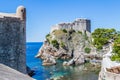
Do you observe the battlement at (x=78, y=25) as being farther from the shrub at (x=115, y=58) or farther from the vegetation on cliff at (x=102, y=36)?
the shrub at (x=115, y=58)

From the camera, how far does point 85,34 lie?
97.4m

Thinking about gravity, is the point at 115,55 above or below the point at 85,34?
below

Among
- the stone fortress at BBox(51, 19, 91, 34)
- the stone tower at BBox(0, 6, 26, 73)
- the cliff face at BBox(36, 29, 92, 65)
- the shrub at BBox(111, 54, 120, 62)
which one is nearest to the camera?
the stone tower at BBox(0, 6, 26, 73)

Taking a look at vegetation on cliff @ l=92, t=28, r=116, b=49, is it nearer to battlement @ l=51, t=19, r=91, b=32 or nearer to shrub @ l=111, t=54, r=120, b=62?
shrub @ l=111, t=54, r=120, b=62

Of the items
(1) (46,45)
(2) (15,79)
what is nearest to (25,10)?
(2) (15,79)

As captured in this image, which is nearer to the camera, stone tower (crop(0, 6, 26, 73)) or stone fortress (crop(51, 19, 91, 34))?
stone tower (crop(0, 6, 26, 73))

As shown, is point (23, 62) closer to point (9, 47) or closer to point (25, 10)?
point (9, 47)

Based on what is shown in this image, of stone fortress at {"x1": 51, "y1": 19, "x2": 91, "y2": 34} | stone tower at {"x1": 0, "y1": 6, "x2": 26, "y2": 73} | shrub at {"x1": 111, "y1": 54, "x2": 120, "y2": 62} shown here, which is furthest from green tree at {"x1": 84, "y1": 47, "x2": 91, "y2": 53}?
stone tower at {"x1": 0, "y1": 6, "x2": 26, "y2": 73}

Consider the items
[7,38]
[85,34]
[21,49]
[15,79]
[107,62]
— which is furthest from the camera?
[85,34]

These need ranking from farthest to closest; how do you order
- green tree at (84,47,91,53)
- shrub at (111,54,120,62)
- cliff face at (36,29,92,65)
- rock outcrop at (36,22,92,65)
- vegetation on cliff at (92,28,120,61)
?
rock outcrop at (36,22,92,65) → cliff face at (36,29,92,65) → green tree at (84,47,91,53) → vegetation on cliff at (92,28,120,61) → shrub at (111,54,120,62)

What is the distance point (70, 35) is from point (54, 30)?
814 centimetres

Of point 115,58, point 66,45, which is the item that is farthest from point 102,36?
point 66,45

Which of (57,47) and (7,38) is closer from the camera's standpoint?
(7,38)

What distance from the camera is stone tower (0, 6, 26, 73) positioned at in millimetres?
19047
